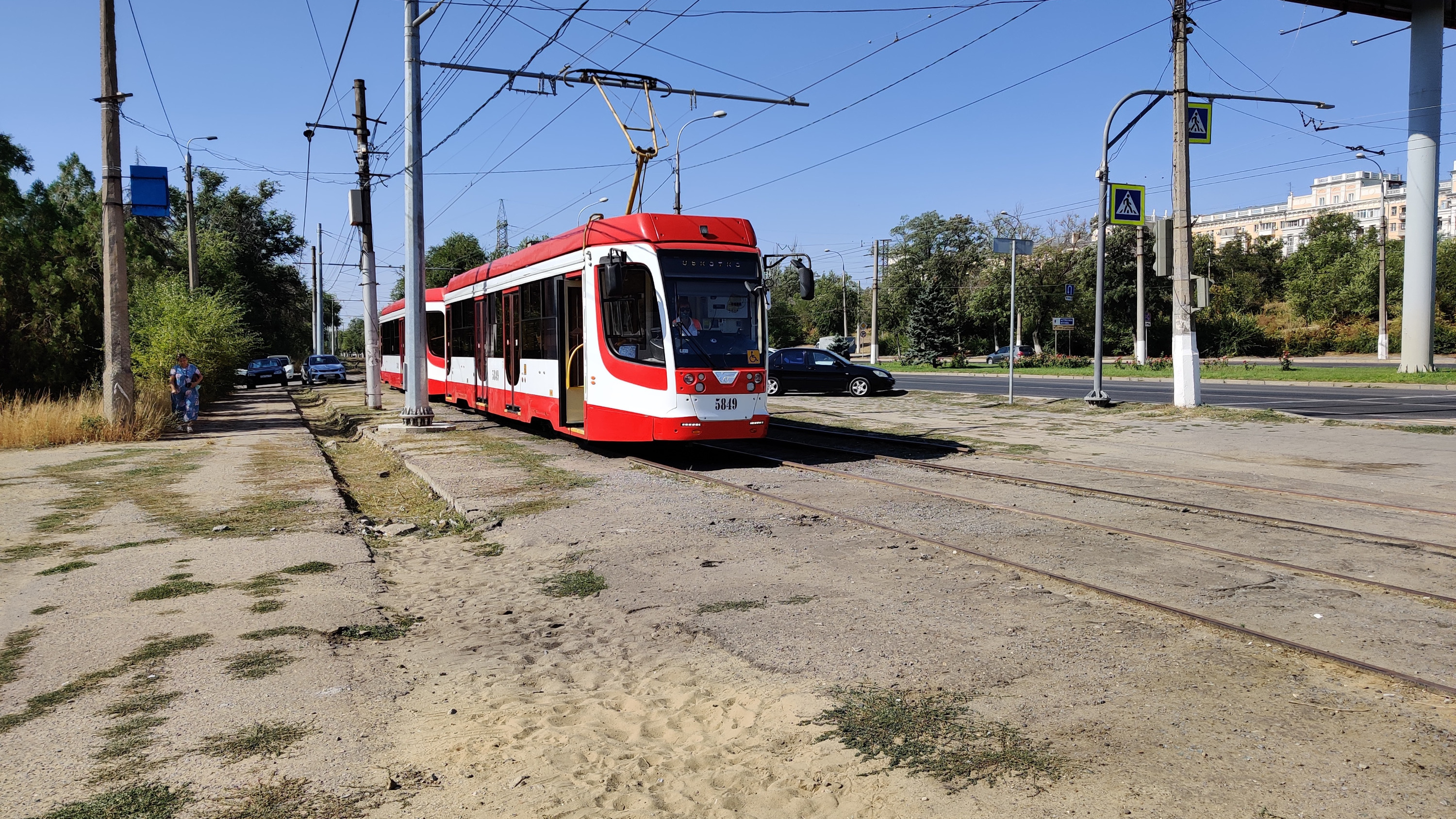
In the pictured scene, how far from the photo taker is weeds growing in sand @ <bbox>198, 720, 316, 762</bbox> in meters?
4.01

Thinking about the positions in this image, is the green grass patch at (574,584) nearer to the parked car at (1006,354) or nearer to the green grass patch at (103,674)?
the green grass patch at (103,674)

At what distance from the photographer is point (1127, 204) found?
69.8 ft

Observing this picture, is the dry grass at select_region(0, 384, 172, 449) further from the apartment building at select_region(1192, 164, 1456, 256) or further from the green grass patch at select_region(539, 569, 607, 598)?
the apartment building at select_region(1192, 164, 1456, 256)

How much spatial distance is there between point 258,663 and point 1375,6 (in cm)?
3551

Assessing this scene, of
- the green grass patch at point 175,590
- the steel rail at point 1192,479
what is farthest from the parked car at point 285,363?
the green grass patch at point 175,590

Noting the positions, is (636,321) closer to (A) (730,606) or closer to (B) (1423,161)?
(A) (730,606)

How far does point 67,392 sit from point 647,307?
56.4ft

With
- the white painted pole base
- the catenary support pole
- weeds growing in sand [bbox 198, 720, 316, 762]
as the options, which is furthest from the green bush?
the catenary support pole

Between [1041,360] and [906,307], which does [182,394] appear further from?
[906,307]

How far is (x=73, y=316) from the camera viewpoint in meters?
22.1

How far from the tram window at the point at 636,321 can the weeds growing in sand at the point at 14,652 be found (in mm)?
7651

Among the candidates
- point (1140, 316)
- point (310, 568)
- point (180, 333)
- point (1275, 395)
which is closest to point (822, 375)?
point (1275, 395)

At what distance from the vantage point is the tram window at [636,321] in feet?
40.9

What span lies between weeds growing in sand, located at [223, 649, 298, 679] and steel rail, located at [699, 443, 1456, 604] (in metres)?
6.57
